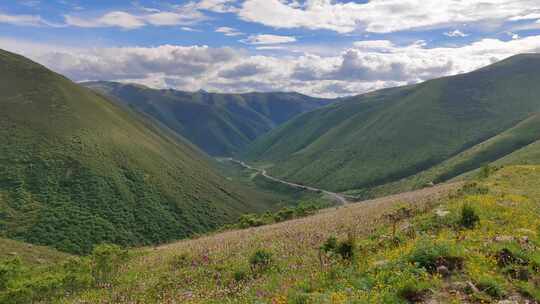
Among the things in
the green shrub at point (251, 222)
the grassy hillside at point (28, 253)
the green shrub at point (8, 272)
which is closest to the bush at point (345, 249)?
the green shrub at point (8, 272)

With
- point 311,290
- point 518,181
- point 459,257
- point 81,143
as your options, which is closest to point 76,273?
point 311,290

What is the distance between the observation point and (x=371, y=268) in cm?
1180

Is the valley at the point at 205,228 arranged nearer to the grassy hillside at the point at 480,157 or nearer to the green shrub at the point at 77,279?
the green shrub at the point at 77,279

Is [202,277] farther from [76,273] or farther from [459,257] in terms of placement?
[459,257]

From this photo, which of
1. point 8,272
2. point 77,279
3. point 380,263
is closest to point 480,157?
point 380,263

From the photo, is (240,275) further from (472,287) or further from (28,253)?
(28,253)

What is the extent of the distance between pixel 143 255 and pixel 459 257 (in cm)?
2138

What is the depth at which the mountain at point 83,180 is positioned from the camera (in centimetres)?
7731

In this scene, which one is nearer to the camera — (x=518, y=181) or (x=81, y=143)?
(x=518, y=181)

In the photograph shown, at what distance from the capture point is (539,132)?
507 ft

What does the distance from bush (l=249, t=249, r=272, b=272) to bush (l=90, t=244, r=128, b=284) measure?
24.9 feet

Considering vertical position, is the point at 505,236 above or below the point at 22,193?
above

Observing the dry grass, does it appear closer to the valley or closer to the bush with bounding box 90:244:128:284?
the valley

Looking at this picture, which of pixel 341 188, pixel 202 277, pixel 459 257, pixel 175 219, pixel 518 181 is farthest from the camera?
pixel 341 188
